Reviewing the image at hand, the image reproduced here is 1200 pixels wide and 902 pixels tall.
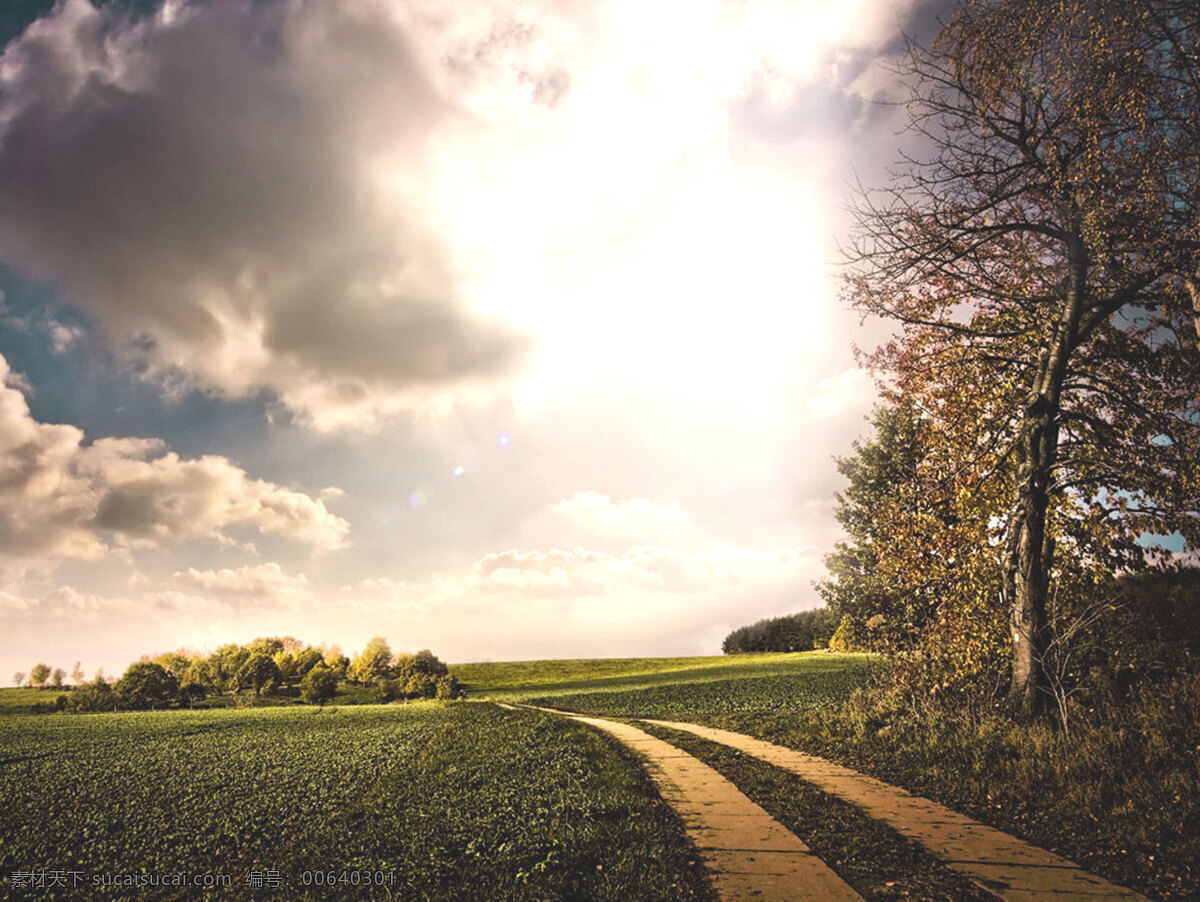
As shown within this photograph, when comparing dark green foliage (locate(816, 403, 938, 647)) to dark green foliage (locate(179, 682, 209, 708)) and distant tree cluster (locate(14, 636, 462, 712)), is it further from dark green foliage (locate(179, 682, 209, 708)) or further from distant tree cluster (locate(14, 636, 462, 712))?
dark green foliage (locate(179, 682, 209, 708))

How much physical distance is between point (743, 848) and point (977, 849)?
8.19 ft

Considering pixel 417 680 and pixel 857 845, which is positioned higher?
pixel 857 845

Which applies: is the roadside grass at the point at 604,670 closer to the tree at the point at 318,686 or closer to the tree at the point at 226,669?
the tree at the point at 318,686

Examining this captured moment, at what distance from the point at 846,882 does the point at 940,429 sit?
11437mm

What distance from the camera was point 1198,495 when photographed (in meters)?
10.6

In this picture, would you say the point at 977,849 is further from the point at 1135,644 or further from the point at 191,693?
the point at 191,693

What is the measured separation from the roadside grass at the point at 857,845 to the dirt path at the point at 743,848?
0.69 feet

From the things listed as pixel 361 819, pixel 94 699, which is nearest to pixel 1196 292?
pixel 361 819

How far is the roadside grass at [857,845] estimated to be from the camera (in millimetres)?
5121

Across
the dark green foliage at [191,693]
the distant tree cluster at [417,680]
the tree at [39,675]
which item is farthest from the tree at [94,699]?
the tree at [39,675]

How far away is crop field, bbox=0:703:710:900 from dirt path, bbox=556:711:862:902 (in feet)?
1.05

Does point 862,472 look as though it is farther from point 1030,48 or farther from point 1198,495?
point 1030,48

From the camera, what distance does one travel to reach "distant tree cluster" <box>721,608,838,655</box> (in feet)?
250

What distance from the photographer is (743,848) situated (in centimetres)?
618
